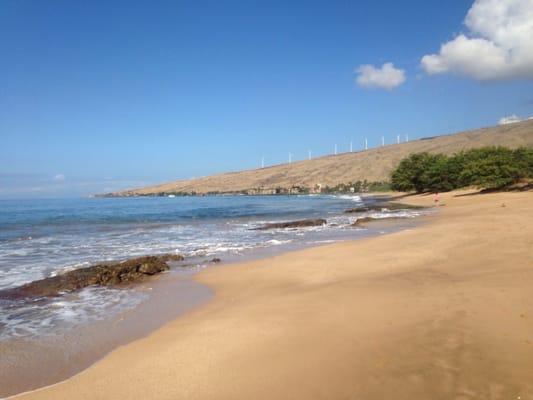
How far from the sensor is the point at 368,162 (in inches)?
6614

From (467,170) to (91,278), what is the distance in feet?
161

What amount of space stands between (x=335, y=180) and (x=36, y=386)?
157928mm

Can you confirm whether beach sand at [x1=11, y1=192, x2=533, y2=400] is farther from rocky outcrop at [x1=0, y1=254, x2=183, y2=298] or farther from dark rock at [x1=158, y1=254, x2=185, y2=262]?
dark rock at [x1=158, y1=254, x2=185, y2=262]

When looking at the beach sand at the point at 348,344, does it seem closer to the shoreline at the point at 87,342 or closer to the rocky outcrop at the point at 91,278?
the shoreline at the point at 87,342

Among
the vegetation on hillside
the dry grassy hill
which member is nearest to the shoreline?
the vegetation on hillside

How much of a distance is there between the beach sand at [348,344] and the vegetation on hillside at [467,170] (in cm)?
4210

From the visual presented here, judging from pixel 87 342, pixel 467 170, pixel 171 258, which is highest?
pixel 467 170

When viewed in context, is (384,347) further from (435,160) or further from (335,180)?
(335,180)

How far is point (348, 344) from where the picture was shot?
5.45 meters

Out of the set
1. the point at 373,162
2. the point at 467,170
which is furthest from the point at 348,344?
the point at 373,162

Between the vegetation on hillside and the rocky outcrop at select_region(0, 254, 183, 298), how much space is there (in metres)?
44.7

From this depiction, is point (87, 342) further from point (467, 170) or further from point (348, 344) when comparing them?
point (467, 170)

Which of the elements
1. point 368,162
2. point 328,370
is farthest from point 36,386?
point 368,162

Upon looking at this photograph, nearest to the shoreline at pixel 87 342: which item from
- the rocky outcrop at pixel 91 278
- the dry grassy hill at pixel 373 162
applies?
the rocky outcrop at pixel 91 278
